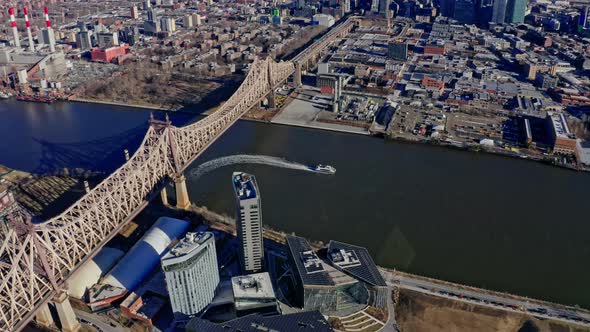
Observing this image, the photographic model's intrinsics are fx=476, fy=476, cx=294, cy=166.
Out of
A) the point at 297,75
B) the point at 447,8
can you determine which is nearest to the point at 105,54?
the point at 297,75

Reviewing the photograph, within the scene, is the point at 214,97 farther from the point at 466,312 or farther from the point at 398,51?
the point at 466,312

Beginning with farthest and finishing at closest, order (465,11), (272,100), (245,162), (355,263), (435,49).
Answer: (465,11)
(435,49)
(272,100)
(245,162)
(355,263)

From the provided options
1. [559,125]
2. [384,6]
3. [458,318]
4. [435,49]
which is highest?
[384,6]

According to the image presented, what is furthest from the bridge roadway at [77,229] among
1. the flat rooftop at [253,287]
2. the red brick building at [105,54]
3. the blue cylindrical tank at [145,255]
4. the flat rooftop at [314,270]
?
the red brick building at [105,54]

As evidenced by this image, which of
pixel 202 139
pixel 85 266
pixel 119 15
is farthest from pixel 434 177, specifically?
pixel 119 15

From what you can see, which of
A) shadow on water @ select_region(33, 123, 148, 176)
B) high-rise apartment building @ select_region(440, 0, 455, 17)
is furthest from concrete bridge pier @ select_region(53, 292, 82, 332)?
high-rise apartment building @ select_region(440, 0, 455, 17)

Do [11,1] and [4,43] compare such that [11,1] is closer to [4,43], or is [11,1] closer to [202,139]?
[4,43]
